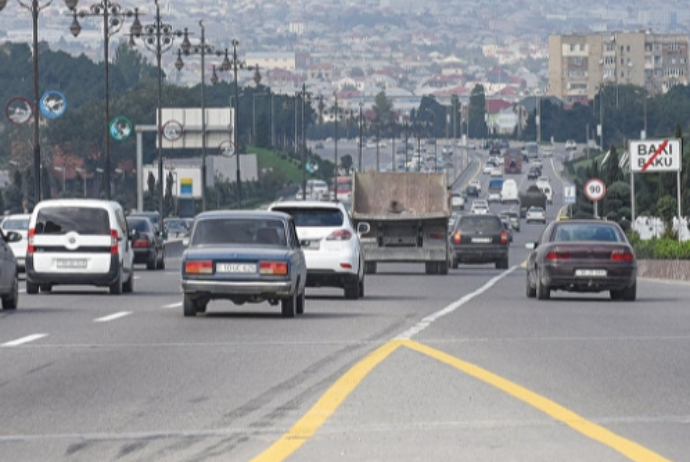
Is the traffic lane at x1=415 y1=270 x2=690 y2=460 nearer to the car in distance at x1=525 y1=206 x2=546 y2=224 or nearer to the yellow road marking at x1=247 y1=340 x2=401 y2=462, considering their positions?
the yellow road marking at x1=247 y1=340 x2=401 y2=462

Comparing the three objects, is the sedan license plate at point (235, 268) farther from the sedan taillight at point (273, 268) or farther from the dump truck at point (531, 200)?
the dump truck at point (531, 200)

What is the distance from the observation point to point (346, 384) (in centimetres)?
1827

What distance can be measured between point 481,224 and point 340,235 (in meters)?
25.3

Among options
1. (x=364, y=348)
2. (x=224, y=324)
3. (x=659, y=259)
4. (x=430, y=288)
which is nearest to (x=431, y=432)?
(x=364, y=348)

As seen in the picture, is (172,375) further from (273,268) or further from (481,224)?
(481,224)

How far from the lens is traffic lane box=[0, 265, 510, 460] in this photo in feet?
50.2

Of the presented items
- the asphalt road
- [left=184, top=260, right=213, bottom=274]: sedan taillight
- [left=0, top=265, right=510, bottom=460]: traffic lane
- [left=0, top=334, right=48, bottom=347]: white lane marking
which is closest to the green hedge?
the asphalt road

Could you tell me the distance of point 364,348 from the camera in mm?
22625

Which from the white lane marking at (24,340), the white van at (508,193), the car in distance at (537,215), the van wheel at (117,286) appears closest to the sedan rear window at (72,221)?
the van wheel at (117,286)

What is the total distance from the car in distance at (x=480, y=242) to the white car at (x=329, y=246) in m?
23.8

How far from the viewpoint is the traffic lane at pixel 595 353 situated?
1597 centimetres

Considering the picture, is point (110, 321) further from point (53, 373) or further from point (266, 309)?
point (53, 373)

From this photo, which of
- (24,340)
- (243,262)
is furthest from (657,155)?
(24,340)

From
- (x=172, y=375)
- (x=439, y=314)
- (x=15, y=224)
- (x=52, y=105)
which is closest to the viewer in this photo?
(x=172, y=375)
